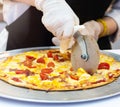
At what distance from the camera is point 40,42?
3.89ft

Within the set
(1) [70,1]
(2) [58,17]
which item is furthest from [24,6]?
(2) [58,17]

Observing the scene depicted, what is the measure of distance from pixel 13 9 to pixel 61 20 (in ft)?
1.48

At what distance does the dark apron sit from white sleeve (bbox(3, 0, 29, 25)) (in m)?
0.04

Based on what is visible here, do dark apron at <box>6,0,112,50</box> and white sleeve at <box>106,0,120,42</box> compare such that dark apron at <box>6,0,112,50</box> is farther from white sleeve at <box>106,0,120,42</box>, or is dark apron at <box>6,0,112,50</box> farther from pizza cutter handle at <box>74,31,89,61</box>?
pizza cutter handle at <box>74,31,89,61</box>

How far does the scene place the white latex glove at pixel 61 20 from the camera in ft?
2.64

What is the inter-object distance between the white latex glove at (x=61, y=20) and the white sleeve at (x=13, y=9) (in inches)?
13.6

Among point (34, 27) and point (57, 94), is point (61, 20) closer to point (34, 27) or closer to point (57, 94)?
point (57, 94)

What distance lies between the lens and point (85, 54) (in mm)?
793

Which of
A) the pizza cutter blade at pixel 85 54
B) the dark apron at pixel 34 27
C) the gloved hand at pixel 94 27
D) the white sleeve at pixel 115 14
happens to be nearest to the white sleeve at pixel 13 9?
the dark apron at pixel 34 27

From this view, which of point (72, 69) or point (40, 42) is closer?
point (72, 69)

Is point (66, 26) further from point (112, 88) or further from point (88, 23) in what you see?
point (88, 23)

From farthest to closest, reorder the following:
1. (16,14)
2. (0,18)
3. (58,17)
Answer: (0,18) → (16,14) → (58,17)

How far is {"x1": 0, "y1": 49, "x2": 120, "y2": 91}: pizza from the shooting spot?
2.40 ft

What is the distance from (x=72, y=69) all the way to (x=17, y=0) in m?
0.40
